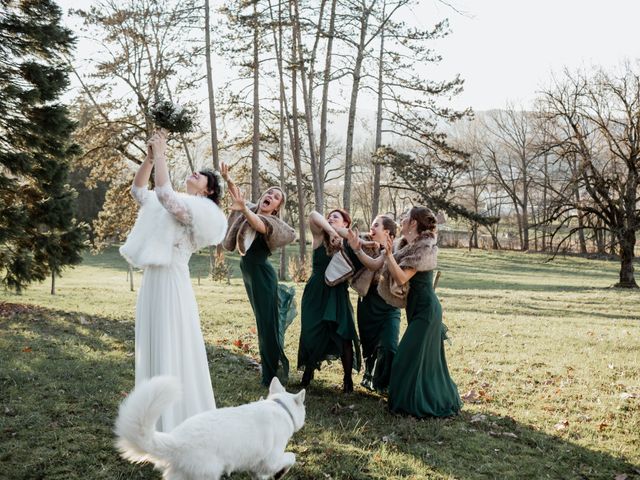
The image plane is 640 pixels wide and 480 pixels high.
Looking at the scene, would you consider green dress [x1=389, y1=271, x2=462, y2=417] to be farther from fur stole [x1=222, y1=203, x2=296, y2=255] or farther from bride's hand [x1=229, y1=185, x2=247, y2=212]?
bride's hand [x1=229, y1=185, x2=247, y2=212]

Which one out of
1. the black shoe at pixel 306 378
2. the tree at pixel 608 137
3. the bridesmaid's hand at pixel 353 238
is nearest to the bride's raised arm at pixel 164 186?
the bridesmaid's hand at pixel 353 238

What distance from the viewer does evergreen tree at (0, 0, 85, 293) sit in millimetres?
12906

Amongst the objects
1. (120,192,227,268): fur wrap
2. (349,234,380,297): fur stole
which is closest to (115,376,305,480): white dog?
(120,192,227,268): fur wrap

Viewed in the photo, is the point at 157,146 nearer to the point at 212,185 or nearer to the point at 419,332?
the point at 212,185

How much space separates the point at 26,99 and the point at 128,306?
19.4ft

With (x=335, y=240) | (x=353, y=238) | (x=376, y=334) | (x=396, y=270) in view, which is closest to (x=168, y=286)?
(x=396, y=270)

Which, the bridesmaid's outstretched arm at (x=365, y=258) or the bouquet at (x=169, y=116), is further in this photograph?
the bridesmaid's outstretched arm at (x=365, y=258)

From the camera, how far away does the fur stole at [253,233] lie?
271 inches

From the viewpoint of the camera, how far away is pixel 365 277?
289 inches

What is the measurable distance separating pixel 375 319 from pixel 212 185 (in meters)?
3.22

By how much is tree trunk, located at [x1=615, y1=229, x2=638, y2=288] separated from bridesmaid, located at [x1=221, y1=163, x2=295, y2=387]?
935 inches

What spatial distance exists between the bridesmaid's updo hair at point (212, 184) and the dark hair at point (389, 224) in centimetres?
261

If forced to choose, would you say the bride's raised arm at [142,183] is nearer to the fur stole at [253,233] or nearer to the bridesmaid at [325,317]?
the fur stole at [253,233]

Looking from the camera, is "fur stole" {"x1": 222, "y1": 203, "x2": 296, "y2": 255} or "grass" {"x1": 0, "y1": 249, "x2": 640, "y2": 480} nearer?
"grass" {"x1": 0, "y1": 249, "x2": 640, "y2": 480}
